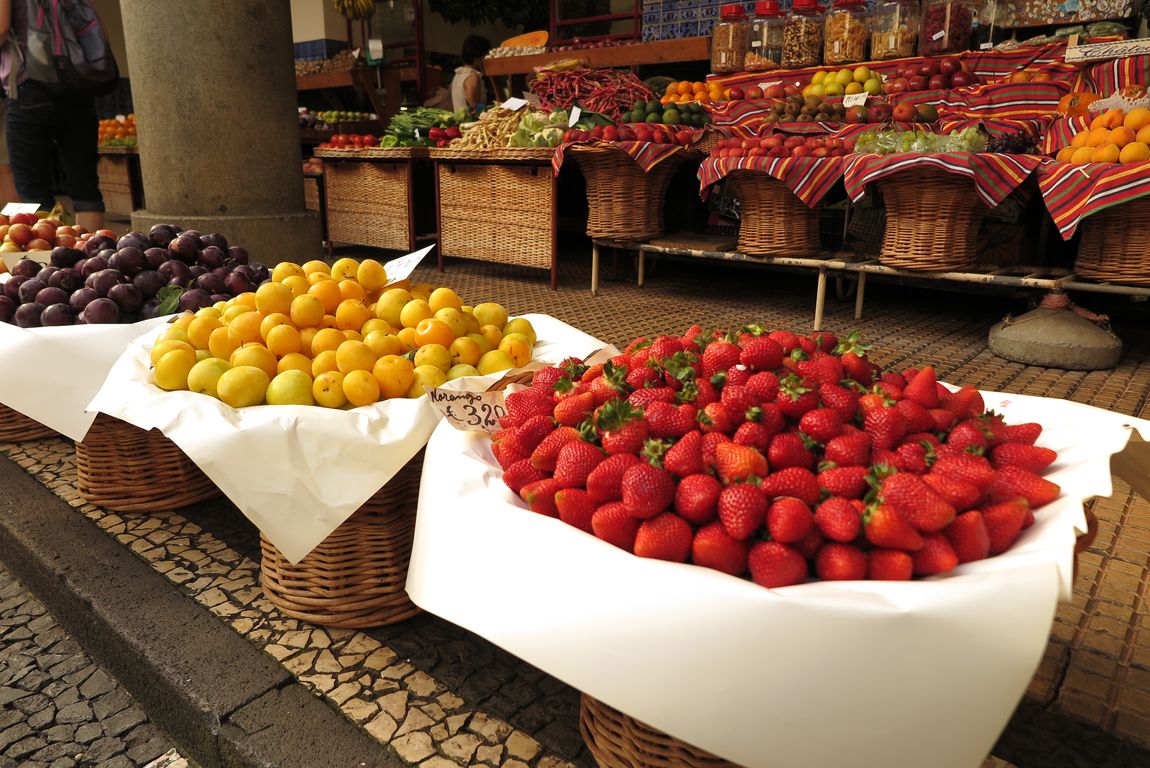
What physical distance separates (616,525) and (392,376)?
75 cm

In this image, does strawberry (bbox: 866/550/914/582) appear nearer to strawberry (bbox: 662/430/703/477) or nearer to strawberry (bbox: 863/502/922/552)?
strawberry (bbox: 863/502/922/552)

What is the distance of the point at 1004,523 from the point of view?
107cm

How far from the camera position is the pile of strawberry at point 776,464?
102 cm

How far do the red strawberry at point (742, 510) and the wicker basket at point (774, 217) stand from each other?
10.8ft

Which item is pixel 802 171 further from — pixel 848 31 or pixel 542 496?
pixel 542 496

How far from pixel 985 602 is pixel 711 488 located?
13.3 inches

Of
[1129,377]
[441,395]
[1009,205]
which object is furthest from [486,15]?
[441,395]

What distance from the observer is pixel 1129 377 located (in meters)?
3.30

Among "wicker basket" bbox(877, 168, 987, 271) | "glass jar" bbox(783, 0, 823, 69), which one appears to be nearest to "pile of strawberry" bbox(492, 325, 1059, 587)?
"wicker basket" bbox(877, 168, 987, 271)

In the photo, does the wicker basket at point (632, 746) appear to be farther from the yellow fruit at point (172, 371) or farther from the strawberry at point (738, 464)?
the yellow fruit at point (172, 371)


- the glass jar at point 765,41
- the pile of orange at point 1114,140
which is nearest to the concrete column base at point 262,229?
the glass jar at point 765,41

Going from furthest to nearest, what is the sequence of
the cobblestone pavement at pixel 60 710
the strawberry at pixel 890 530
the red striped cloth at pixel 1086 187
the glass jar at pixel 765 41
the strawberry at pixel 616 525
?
the glass jar at pixel 765 41
the red striped cloth at pixel 1086 187
the cobblestone pavement at pixel 60 710
the strawberry at pixel 616 525
the strawberry at pixel 890 530

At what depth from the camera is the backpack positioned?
4.11m

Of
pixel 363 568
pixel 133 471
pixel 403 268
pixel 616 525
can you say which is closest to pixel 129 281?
pixel 133 471
